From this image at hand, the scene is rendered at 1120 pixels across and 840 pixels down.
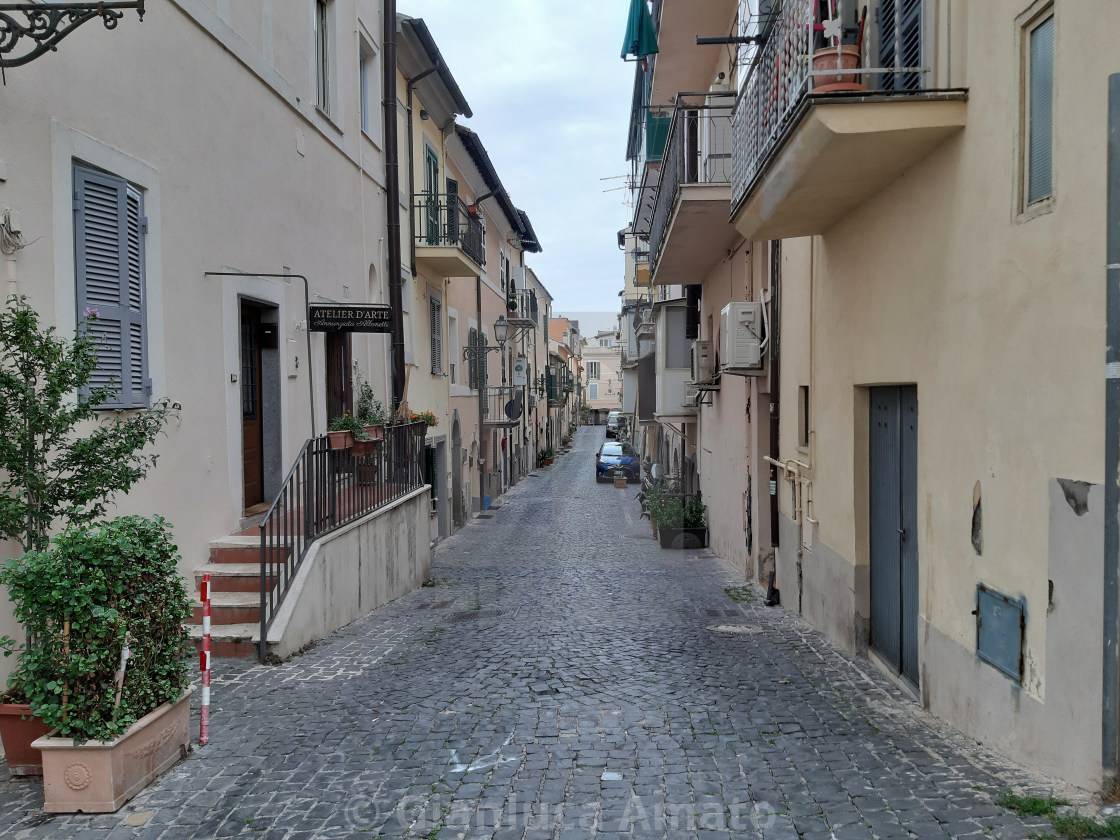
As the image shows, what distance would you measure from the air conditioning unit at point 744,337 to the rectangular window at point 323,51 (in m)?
6.16

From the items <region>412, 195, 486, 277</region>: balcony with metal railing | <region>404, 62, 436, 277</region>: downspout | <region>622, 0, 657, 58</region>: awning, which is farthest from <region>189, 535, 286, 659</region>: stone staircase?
<region>412, 195, 486, 277</region>: balcony with metal railing

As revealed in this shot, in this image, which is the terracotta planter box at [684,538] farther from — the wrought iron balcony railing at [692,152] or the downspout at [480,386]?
the downspout at [480,386]

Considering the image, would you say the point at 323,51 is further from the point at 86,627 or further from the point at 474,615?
the point at 86,627

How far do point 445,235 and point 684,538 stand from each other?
7785 millimetres

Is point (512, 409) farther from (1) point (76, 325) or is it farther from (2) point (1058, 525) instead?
(2) point (1058, 525)

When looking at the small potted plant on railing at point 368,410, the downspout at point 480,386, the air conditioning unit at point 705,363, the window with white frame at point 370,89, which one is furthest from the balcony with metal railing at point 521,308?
the small potted plant on railing at point 368,410

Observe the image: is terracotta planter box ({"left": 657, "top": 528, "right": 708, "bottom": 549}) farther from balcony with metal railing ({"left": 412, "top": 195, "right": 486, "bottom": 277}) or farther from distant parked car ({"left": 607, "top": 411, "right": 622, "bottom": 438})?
distant parked car ({"left": 607, "top": 411, "right": 622, "bottom": 438})

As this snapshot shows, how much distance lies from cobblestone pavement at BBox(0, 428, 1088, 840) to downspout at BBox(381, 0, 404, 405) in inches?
248

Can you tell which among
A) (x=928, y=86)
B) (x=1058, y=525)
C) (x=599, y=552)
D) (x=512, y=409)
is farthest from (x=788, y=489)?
(x=512, y=409)

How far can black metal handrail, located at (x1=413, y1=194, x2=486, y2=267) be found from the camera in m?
17.1

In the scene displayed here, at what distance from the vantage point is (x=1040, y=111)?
13.9 feet

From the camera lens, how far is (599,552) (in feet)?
52.9

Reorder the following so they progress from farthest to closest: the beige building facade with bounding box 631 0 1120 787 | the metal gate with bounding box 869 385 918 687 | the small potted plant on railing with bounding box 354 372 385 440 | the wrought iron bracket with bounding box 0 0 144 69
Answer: the small potted plant on railing with bounding box 354 372 385 440
the metal gate with bounding box 869 385 918 687
the wrought iron bracket with bounding box 0 0 144 69
the beige building facade with bounding box 631 0 1120 787

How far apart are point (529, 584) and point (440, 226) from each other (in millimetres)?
8667
